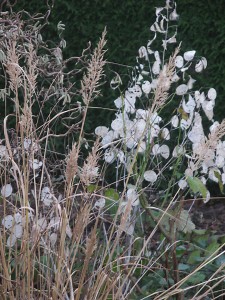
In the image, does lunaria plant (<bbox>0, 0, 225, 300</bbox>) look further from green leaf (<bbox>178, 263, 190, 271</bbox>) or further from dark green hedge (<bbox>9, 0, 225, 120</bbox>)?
dark green hedge (<bbox>9, 0, 225, 120</bbox>)

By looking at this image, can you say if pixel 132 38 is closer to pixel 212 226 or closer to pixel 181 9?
pixel 181 9

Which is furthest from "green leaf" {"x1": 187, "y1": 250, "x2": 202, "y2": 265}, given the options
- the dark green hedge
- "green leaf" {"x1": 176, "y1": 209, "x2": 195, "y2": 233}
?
the dark green hedge

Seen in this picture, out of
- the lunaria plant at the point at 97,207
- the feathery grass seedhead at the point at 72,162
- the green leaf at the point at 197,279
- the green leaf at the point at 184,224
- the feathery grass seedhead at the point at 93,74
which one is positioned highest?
the feathery grass seedhead at the point at 93,74

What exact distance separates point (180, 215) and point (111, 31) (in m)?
A: 2.61

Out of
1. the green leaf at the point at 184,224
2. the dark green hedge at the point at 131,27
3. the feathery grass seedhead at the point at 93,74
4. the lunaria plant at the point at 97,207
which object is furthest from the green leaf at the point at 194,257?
the dark green hedge at the point at 131,27

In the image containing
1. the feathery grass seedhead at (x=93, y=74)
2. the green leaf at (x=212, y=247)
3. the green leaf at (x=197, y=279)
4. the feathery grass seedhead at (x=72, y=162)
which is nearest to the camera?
the feathery grass seedhead at (x=72, y=162)

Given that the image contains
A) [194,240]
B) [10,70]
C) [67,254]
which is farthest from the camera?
[194,240]

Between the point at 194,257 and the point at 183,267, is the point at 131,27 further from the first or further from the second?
the point at 183,267

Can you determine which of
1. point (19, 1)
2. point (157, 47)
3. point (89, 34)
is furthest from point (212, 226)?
point (19, 1)

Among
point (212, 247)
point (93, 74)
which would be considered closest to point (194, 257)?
point (212, 247)

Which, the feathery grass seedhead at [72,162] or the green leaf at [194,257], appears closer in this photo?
the feathery grass seedhead at [72,162]

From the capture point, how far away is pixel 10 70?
2158 millimetres

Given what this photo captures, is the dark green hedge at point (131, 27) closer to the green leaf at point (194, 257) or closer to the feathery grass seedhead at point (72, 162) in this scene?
the green leaf at point (194, 257)

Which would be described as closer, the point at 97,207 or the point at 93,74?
the point at 93,74
